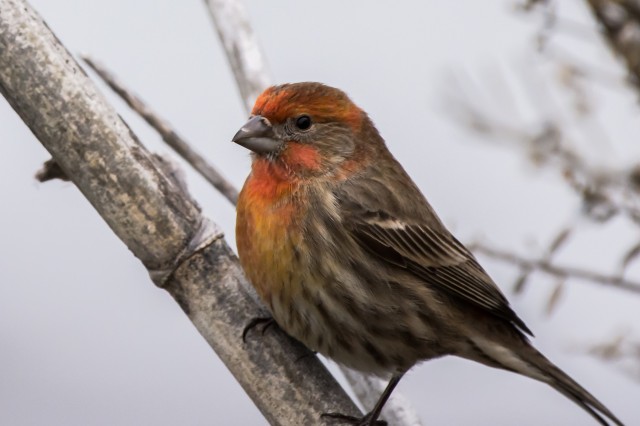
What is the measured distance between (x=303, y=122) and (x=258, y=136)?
0.99ft

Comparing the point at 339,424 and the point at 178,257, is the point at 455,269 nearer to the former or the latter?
the point at 339,424

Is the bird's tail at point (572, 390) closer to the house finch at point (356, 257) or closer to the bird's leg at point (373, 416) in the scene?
the house finch at point (356, 257)

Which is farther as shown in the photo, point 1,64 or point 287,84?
point 287,84

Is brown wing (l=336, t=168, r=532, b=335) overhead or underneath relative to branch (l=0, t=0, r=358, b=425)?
underneath

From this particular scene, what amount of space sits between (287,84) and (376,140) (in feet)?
2.17

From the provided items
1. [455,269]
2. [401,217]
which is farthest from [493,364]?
[401,217]

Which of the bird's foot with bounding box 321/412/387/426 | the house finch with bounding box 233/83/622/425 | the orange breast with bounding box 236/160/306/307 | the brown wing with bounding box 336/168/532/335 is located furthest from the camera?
the brown wing with bounding box 336/168/532/335

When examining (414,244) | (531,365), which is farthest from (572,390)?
(414,244)

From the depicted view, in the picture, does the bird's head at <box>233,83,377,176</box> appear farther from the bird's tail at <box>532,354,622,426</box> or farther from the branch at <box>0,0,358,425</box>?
the bird's tail at <box>532,354,622,426</box>

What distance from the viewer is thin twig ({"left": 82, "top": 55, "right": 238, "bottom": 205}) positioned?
3.97 m

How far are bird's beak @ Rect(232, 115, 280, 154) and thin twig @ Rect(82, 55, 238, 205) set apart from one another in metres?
0.21

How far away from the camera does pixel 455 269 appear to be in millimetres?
4492

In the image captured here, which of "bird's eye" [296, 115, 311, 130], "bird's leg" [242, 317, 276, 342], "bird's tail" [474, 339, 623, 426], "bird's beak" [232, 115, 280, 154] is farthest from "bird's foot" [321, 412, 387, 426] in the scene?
"bird's eye" [296, 115, 311, 130]

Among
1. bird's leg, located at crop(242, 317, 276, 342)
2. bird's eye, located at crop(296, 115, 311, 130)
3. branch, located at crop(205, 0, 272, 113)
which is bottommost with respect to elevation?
bird's leg, located at crop(242, 317, 276, 342)
